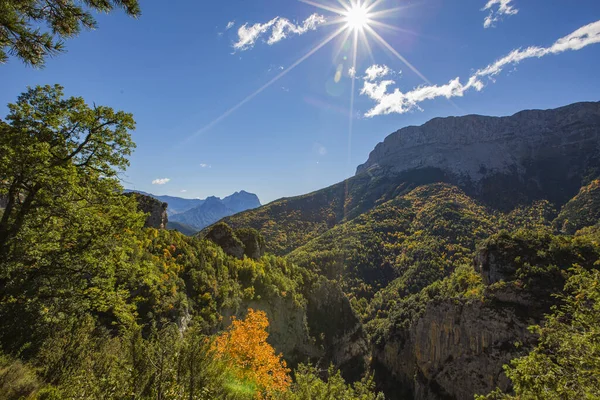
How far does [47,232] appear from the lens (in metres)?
8.63

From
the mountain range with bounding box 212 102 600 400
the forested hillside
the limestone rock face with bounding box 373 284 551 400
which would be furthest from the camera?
the mountain range with bounding box 212 102 600 400

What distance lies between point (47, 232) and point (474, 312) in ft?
173

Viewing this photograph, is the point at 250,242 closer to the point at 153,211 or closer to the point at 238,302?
the point at 153,211

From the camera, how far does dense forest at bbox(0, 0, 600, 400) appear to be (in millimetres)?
7078

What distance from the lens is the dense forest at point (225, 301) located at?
7078 millimetres

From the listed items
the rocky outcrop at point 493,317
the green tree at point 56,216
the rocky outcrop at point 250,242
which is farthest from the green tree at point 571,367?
the rocky outcrop at point 250,242

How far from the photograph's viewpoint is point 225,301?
32.5 meters

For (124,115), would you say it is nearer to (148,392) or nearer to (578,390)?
(148,392)

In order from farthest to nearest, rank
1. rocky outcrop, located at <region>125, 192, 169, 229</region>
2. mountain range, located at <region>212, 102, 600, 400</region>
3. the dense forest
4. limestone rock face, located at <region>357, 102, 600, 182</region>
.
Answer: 1. limestone rock face, located at <region>357, 102, 600, 182</region>
2. rocky outcrop, located at <region>125, 192, 169, 229</region>
3. mountain range, located at <region>212, 102, 600, 400</region>
4. the dense forest

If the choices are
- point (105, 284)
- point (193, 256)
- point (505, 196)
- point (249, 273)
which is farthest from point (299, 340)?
point (505, 196)

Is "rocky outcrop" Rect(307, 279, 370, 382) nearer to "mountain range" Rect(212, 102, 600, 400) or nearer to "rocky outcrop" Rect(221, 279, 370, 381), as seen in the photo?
"rocky outcrop" Rect(221, 279, 370, 381)

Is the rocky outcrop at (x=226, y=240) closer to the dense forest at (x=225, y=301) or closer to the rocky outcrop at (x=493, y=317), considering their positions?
the dense forest at (x=225, y=301)

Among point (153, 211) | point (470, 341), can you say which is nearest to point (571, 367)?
point (470, 341)

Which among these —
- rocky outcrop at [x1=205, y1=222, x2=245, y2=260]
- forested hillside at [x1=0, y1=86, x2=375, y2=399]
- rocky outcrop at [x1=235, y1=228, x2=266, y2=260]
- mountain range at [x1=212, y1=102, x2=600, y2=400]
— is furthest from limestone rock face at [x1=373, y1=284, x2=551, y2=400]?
forested hillside at [x1=0, y1=86, x2=375, y2=399]
